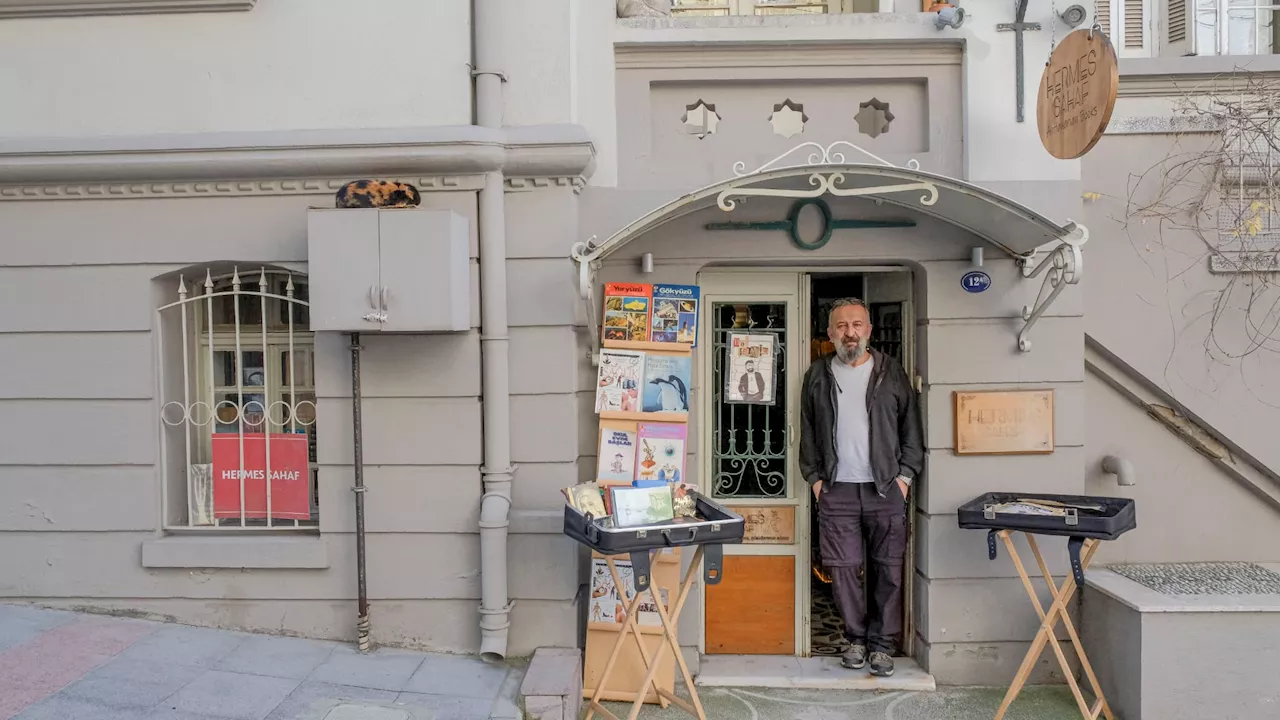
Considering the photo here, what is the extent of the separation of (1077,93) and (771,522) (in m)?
3.06

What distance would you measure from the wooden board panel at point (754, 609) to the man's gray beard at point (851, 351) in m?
1.39

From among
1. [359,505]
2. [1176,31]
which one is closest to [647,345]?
[359,505]

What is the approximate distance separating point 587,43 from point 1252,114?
4.18 m

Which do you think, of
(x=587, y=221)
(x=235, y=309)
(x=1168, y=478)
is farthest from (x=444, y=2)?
(x=1168, y=478)

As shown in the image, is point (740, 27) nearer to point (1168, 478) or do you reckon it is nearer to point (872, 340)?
point (872, 340)

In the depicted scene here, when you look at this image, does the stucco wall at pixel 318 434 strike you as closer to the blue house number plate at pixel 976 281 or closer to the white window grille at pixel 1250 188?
the blue house number plate at pixel 976 281

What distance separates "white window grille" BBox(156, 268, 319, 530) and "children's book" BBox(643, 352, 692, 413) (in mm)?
2031

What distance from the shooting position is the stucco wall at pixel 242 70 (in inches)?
184

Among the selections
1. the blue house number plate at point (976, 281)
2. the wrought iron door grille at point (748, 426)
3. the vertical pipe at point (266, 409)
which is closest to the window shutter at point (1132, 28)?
the blue house number plate at point (976, 281)

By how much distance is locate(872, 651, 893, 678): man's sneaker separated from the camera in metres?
5.00

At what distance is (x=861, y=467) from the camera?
5027 mm

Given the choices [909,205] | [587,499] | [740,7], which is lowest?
[587,499]

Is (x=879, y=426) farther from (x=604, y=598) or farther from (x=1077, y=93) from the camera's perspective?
(x=1077, y=93)

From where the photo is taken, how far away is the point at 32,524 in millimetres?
4762
